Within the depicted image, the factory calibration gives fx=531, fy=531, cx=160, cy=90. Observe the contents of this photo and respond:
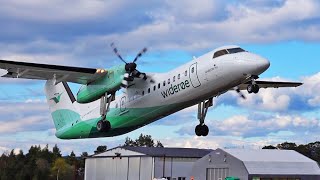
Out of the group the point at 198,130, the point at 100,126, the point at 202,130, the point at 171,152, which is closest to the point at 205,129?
the point at 202,130

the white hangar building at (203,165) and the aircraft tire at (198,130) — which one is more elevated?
the aircraft tire at (198,130)

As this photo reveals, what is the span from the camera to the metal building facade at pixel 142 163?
244ft

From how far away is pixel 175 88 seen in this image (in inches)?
1226

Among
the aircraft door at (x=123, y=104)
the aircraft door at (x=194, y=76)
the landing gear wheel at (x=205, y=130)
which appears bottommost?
the landing gear wheel at (x=205, y=130)

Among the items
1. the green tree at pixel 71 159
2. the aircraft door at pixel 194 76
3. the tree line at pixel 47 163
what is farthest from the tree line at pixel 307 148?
the aircraft door at pixel 194 76

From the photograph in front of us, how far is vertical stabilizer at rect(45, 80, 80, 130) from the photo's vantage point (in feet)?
137

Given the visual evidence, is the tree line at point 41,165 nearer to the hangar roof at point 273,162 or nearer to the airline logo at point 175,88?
the hangar roof at point 273,162

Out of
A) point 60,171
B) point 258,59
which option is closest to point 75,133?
point 258,59

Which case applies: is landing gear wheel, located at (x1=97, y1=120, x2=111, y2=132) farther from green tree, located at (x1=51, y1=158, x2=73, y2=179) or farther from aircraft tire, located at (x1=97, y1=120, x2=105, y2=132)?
green tree, located at (x1=51, y1=158, x2=73, y2=179)

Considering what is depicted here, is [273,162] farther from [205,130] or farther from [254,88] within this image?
[254,88]

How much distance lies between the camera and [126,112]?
34.4 m

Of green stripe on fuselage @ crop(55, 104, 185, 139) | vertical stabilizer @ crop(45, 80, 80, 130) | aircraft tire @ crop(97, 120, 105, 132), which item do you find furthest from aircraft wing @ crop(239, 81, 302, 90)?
vertical stabilizer @ crop(45, 80, 80, 130)

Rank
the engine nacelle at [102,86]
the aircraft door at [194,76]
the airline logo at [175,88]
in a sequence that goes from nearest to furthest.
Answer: the aircraft door at [194,76], the airline logo at [175,88], the engine nacelle at [102,86]

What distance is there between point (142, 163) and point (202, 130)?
41.7 metres
